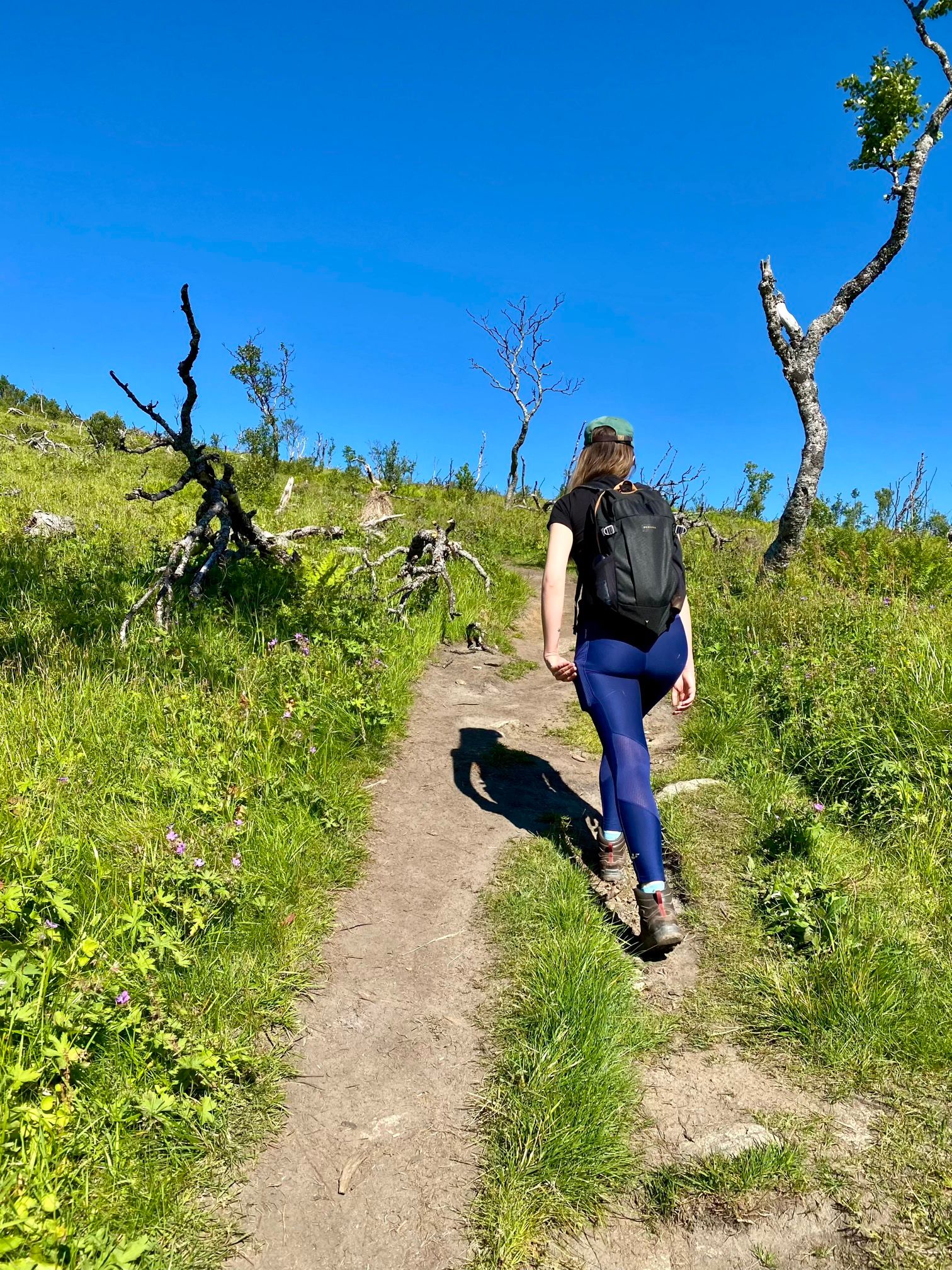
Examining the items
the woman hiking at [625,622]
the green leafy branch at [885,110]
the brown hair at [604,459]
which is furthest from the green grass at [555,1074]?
the green leafy branch at [885,110]

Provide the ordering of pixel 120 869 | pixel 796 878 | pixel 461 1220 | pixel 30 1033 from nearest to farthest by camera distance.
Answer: pixel 461 1220, pixel 30 1033, pixel 120 869, pixel 796 878

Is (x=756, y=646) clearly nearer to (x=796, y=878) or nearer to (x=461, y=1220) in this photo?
(x=796, y=878)

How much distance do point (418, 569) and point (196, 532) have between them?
344 centimetres

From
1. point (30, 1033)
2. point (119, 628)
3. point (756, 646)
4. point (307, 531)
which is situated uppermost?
point (307, 531)

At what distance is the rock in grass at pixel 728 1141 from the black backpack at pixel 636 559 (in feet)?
7.20

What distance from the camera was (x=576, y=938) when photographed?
351 centimetres

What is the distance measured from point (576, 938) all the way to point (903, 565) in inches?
355

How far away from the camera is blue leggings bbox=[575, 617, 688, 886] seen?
11.5ft

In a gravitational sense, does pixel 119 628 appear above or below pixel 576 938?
above

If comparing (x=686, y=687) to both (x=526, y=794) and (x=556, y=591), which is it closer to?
(x=556, y=591)

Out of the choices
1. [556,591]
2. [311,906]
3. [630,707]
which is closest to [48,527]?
[311,906]

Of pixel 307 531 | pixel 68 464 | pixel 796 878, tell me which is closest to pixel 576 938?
pixel 796 878

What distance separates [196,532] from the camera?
23.2ft

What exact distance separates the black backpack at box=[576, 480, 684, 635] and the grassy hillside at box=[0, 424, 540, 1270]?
2.45 m
